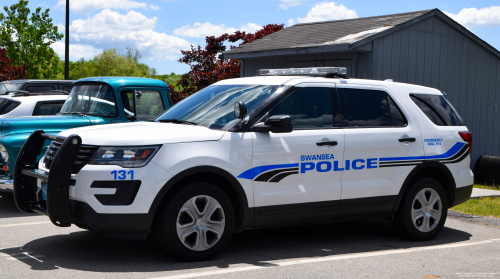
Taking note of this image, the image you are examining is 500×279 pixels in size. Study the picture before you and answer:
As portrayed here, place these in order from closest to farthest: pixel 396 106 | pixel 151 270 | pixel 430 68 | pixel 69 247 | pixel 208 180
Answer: pixel 151 270, pixel 208 180, pixel 69 247, pixel 396 106, pixel 430 68

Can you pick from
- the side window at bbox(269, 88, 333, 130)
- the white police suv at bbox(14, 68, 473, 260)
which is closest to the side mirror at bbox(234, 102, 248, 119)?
the white police suv at bbox(14, 68, 473, 260)

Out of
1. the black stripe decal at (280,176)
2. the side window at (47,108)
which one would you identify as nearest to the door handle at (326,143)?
the black stripe decal at (280,176)

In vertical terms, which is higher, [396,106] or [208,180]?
[396,106]

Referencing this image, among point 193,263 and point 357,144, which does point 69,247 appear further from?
point 357,144

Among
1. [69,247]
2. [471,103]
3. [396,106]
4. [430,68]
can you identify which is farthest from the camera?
[471,103]

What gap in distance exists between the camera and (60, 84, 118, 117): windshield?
901cm

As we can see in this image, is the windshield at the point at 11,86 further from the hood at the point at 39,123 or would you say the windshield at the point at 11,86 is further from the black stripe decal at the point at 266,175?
the black stripe decal at the point at 266,175

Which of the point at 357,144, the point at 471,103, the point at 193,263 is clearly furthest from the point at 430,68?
the point at 193,263

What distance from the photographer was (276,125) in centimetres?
570

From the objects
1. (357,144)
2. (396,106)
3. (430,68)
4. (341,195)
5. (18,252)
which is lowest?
(18,252)

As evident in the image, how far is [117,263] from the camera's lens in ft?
18.1

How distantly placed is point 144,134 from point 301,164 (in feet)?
5.44

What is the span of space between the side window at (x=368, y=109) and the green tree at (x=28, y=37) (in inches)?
1101

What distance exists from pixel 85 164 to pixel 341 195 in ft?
8.95
